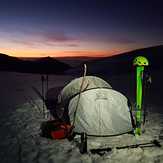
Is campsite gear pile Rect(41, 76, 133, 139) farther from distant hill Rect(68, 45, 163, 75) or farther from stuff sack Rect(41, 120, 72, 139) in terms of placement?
distant hill Rect(68, 45, 163, 75)

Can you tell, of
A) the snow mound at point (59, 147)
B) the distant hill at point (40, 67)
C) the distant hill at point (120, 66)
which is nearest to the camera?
the snow mound at point (59, 147)

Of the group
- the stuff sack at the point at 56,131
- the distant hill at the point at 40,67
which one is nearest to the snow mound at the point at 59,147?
the stuff sack at the point at 56,131

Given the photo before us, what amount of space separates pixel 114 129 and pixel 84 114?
131cm

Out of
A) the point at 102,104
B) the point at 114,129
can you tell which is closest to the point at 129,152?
the point at 114,129

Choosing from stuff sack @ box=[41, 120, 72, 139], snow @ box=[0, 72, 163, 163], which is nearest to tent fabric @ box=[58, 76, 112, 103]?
snow @ box=[0, 72, 163, 163]

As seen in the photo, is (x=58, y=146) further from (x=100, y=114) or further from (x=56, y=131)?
(x=100, y=114)

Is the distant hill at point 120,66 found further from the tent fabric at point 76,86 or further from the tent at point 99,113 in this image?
the tent at point 99,113

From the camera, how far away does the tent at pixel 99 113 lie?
8633mm

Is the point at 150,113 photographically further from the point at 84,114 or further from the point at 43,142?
the point at 43,142

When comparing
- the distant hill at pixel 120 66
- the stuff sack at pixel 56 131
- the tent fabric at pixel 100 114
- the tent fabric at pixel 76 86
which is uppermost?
the distant hill at pixel 120 66

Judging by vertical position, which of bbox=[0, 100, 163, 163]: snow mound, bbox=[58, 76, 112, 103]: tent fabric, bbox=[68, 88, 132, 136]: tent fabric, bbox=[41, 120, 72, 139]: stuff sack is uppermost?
bbox=[58, 76, 112, 103]: tent fabric

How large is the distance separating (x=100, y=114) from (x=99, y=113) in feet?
0.18

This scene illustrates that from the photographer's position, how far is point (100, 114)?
866 cm

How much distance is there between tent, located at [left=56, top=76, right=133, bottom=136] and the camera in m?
8.63
